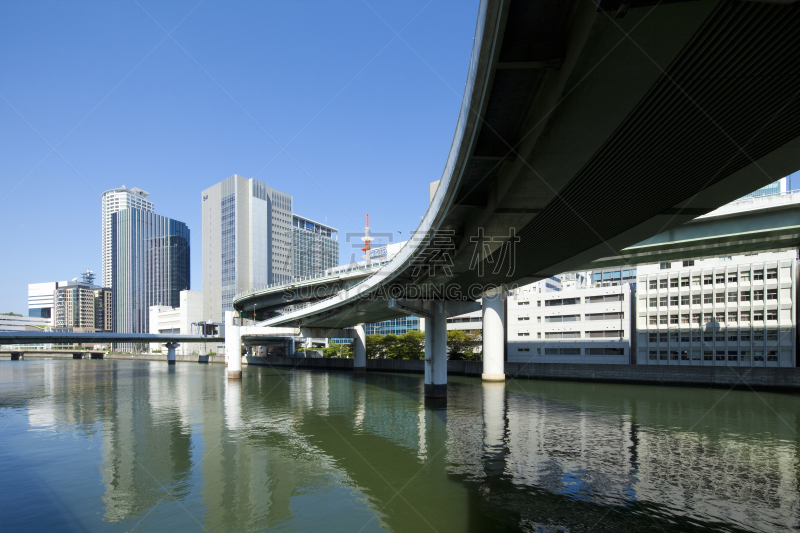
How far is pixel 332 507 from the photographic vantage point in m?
12.6

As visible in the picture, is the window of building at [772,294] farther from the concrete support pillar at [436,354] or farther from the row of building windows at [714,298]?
the concrete support pillar at [436,354]

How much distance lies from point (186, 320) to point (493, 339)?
115707 mm

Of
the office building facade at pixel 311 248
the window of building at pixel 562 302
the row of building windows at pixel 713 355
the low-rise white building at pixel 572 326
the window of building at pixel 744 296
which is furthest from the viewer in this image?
the office building facade at pixel 311 248

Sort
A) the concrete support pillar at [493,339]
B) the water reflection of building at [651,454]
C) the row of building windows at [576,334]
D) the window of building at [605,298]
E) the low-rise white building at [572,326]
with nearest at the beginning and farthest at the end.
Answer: the water reflection of building at [651,454] → the concrete support pillar at [493,339] → the low-rise white building at [572,326] → the row of building windows at [576,334] → the window of building at [605,298]

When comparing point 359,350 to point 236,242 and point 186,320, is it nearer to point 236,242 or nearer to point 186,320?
point 236,242

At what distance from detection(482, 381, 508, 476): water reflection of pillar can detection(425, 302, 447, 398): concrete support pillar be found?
335 cm

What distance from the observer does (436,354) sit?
3453 centimetres

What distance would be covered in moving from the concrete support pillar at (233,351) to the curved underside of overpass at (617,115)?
43.3m

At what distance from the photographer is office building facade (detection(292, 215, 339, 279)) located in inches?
6580

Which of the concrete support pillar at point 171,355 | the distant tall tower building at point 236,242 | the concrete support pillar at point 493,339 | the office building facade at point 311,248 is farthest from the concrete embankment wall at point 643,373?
the office building facade at point 311,248

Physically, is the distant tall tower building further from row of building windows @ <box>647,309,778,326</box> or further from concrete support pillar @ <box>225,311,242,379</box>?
row of building windows @ <box>647,309,778,326</box>

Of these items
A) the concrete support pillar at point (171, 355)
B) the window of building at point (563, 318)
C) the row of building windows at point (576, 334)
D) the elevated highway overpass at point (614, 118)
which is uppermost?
the elevated highway overpass at point (614, 118)

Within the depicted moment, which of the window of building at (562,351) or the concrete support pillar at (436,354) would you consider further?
the window of building at (562,351)

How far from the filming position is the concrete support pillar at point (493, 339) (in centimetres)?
4638
